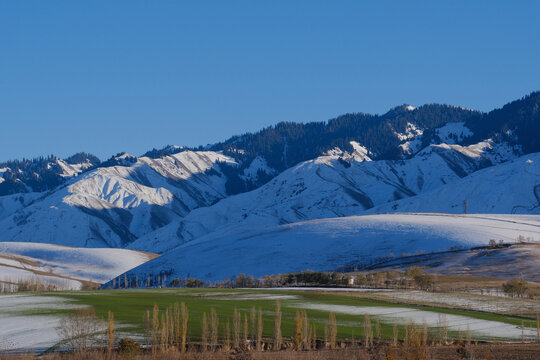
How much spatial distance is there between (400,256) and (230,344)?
13141 cm

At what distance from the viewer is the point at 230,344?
6072 cm

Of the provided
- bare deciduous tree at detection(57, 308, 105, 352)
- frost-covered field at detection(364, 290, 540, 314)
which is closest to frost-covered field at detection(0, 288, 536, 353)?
bare deciduous tree at detection(57, 308, 105, 352)

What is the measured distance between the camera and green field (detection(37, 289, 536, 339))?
6975cm

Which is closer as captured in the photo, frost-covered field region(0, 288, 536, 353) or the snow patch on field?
frost-covered field region(0, 288, 536, 353)

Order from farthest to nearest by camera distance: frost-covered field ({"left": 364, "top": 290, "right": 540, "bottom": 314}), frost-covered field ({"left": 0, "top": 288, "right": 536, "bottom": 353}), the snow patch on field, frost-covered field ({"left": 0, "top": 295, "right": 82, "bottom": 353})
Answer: frost-covered field ({"left": 364, "top": 290, "right": 540, "bottom": 314}) → the snow patch on field → frost-covered field ({"left": 0, "top": 288, "right": 536, "bottom": 353}) → frost-covered field ({"left": 0, "top": 295, "right": 82, "bottom": 353})

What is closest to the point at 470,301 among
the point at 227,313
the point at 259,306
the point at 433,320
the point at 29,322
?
the point at 433,320

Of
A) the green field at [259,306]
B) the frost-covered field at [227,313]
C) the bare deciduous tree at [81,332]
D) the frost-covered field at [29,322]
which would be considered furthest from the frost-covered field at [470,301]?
the bare deciduous tree at [81,332]

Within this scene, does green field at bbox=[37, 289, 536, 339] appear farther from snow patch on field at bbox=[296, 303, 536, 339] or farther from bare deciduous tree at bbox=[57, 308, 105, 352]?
bare deciduous tree at bbox=[57, 308, 105, 352]

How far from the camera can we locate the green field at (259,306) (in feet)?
229

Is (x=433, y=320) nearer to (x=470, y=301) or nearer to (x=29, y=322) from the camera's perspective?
(x=470, y=301)

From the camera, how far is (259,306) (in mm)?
86375

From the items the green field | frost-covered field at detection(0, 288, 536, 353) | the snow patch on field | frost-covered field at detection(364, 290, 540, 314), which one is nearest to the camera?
frost-covered field at detection(0, 288, 536, 353)

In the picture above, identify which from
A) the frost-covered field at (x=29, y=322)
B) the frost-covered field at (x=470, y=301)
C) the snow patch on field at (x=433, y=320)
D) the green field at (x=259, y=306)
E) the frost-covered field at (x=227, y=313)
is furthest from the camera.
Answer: the frost-covered field at (x=470, y=301)

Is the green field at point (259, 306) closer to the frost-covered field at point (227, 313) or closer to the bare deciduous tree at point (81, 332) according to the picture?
the frost-covered field at point (227, 313)
